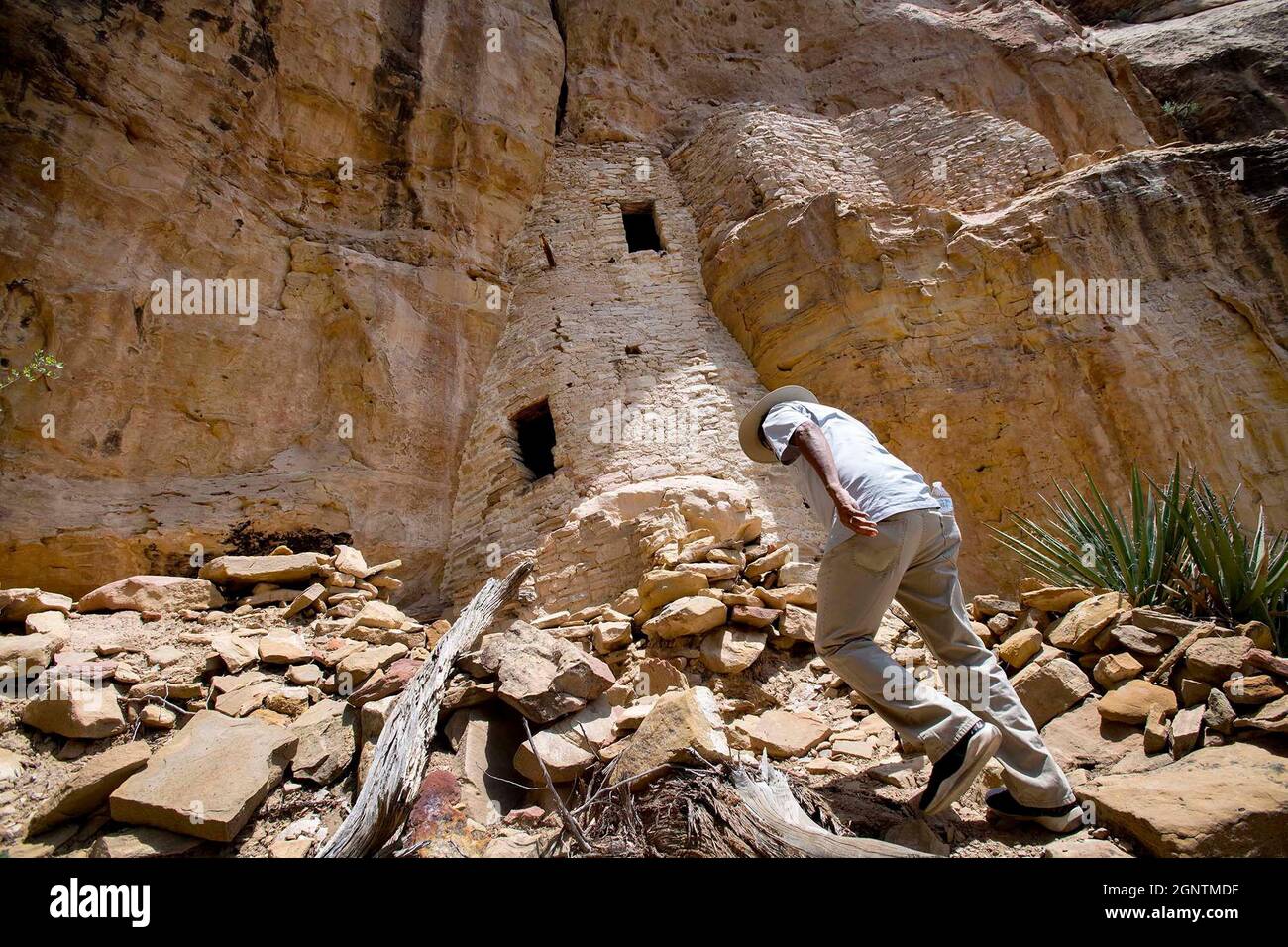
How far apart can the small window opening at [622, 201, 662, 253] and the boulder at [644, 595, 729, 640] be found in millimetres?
6627

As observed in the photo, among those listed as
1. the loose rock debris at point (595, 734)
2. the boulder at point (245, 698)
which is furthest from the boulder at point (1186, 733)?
the boulder at point (245, 698)

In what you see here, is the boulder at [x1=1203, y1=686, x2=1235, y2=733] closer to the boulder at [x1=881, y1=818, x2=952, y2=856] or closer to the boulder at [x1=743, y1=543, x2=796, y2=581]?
the boulder at [x1=881, y1=818, x2=952, y2=856]

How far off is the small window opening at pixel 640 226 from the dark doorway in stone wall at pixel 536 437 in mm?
3313

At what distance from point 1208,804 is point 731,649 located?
2.05 metres

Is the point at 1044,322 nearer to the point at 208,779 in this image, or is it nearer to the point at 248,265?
the point at 208,779

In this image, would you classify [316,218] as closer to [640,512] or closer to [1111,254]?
[640,512]

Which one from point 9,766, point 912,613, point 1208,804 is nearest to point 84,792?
point 9,766

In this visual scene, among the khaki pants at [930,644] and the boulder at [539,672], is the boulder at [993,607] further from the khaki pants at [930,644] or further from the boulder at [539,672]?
the boulder at [539,672]

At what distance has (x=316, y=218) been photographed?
727 cm

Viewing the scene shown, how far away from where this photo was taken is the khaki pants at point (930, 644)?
6.81 ft

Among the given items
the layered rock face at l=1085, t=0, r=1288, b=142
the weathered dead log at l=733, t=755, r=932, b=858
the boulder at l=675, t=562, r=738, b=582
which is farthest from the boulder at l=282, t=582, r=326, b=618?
the layered rock face at l=1085, t=0, r=1288, b=142

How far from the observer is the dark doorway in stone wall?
7.06 metres
